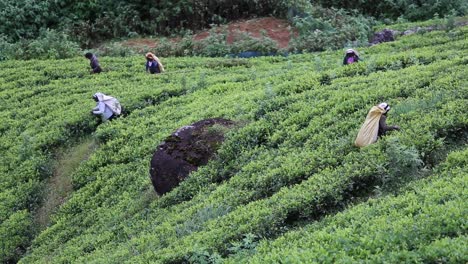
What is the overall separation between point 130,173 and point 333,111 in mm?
5329

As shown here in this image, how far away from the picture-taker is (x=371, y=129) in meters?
9.71

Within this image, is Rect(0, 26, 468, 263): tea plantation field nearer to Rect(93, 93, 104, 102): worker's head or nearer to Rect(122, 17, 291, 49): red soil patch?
Rect(93, 93, 104, 102): worker's head

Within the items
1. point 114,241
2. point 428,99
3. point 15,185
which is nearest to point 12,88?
point 15,185

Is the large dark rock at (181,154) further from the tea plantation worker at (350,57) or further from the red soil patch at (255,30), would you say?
the red soil patch at (255,30)

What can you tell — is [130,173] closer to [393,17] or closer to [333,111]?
[333,111]

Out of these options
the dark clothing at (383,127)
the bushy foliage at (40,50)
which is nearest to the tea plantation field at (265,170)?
the dark clothing at (383,127)

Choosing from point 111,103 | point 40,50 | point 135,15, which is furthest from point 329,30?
point 40,50

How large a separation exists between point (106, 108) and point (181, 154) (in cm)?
598

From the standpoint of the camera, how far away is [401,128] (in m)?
9.89

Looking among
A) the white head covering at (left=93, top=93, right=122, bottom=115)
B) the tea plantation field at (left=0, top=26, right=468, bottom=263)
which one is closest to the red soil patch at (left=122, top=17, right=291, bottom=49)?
the tea plantation field at (left=0, top=26, right=468, bottom=263)

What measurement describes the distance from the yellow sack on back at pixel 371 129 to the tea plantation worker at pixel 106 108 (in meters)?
9.48

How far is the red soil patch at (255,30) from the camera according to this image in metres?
27.5

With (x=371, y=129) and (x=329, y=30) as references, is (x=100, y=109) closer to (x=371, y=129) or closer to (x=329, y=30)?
(x=371, y=129)

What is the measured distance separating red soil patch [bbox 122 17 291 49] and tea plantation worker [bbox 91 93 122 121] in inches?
436
